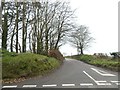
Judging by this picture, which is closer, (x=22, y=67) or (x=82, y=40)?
(x=22, y=67)

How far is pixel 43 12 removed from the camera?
42.0m

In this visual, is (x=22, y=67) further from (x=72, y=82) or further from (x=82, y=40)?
(x=82, y=40)

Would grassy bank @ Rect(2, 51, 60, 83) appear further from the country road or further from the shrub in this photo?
the country road

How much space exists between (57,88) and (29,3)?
2277 centimetres

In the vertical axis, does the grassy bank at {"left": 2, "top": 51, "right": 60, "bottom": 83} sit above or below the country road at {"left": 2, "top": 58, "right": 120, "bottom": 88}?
above

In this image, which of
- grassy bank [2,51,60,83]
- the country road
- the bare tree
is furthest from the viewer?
the bare tree

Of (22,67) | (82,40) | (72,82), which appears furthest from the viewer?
(82,40)

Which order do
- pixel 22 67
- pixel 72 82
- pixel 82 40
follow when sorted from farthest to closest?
pixel 82 40 → pixel 22 67 → pixel 72 82

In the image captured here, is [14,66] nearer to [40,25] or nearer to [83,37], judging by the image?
[40,25]

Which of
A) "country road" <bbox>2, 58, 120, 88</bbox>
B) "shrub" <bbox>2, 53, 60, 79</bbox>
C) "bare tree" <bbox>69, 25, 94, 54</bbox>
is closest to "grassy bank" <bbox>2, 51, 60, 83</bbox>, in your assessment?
"shrub" <bbox>2, 53, 60, 79</bbox>

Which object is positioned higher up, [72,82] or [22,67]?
[22,67]

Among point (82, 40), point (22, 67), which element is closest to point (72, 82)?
point (22, 67)

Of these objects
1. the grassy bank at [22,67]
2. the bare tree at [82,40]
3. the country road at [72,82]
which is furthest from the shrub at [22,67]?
the bare tree at [82,40]

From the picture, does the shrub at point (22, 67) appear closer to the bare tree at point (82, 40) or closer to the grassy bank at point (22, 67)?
the grassy bank at point (22, 67)
